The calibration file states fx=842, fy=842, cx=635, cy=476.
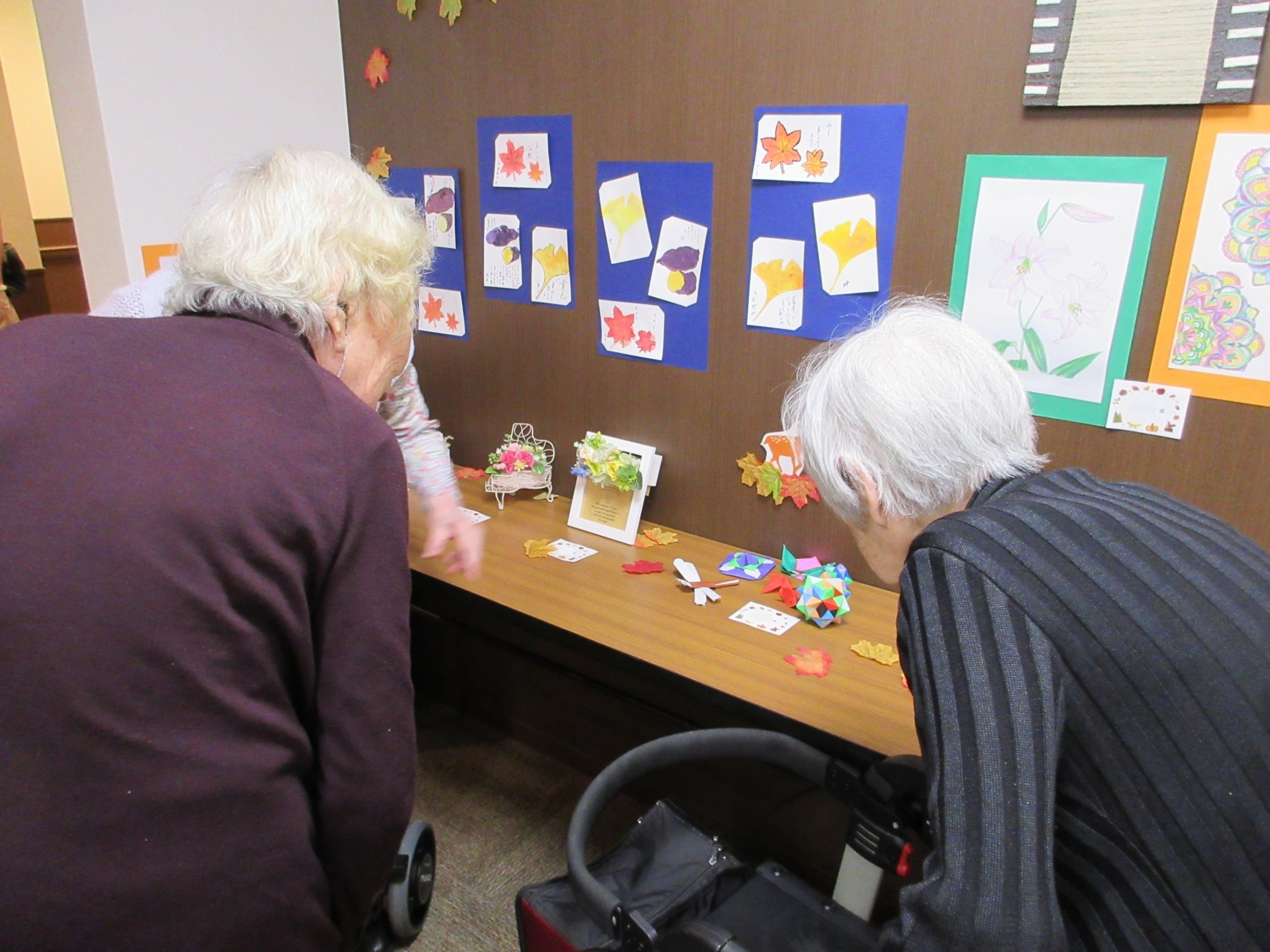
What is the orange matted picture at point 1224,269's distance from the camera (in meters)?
1.28

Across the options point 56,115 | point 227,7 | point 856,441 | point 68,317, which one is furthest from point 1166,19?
point 56,115

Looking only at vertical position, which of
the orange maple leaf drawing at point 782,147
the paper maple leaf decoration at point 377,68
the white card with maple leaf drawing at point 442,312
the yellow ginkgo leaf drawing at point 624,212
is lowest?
the white card with maple leaf drawing at point 442,312

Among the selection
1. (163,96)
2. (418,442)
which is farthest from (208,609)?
(163,96)

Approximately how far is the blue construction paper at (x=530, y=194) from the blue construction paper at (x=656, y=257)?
5 centimetres

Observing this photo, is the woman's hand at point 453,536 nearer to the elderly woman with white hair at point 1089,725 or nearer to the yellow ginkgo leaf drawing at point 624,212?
the yellow ginkgo leaf drawing at point 624,212

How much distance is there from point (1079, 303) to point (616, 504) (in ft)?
3.65

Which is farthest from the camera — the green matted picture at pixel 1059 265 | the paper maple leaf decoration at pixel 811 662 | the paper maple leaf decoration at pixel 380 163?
the paper maple leaf decoration at pixel 380 163

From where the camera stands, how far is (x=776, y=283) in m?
1.80

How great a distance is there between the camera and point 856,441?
1.01 metres

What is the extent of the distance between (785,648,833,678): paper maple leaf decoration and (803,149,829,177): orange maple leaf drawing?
94 cm

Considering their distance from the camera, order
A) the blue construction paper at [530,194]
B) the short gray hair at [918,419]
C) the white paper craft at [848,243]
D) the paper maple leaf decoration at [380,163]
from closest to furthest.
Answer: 1. the short gray hair at [918,419]
2. the white paper craft at [848,243]
3. the blue construction paper at [530,194]
4. the paper maple leaf decoration at [380,163]

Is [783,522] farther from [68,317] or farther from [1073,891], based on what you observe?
[68,317]

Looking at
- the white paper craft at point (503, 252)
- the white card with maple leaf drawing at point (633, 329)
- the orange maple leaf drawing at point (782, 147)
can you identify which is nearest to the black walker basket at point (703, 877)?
the white card with maple leaf drawing at point (633, 329)

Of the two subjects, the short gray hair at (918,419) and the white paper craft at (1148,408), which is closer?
the short gray hair at (918,419)
